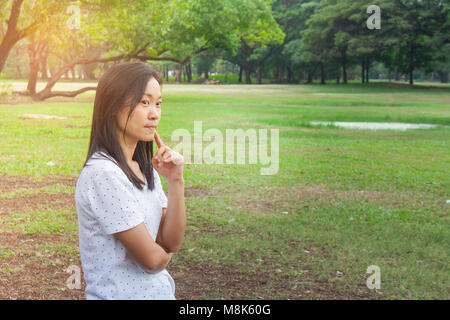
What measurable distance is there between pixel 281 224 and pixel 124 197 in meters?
4.96

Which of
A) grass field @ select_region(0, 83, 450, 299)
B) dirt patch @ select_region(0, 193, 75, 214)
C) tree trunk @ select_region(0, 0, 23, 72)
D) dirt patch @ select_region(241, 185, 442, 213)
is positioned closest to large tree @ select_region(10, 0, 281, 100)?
tree trunk @ select_region(0, 0, 23, 72)

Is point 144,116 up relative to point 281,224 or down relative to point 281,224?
up

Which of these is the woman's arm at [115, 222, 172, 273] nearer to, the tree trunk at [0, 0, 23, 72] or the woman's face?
the woman's face

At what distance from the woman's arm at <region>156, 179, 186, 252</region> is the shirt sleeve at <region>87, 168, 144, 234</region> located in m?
0.28

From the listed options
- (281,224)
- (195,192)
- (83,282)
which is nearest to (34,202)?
(195,192)

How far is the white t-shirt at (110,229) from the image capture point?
7.07 feet

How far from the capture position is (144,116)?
90.7 inches

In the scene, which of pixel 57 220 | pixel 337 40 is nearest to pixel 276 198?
pixel 57 220

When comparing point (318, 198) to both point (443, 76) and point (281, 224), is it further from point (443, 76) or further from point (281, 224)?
point (443, 76)

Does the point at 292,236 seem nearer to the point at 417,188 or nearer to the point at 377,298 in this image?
the point at 377,298

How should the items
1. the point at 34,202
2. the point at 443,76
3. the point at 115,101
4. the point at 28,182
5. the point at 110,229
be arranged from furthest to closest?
the point at 443,76
the point at 28,182
the point at 34,202
the point at 115,101
the point at 110,229

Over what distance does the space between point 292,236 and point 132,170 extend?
431 centimetres

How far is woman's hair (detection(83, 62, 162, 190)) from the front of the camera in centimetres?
228

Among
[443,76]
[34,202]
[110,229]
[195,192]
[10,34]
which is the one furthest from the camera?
[443,76]
